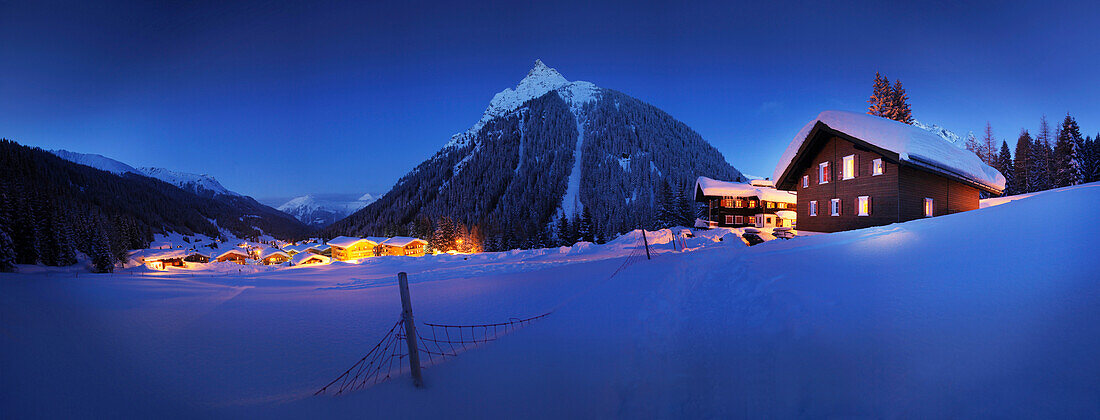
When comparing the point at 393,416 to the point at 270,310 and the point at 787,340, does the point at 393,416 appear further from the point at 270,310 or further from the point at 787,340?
the point at 270,310

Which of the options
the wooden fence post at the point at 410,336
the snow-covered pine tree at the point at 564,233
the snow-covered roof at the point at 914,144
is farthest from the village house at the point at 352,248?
the snow-covered roof at the point at 914,144

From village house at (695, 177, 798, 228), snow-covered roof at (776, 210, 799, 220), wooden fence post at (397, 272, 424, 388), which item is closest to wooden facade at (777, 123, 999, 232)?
wooden fence post at (397, 272, 424, 388)

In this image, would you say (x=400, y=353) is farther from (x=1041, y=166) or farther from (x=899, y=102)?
(x=1041, y=166)

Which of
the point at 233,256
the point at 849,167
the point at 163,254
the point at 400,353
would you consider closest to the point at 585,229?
the point at 849,167

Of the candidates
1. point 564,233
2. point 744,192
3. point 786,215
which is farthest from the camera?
point 564,233

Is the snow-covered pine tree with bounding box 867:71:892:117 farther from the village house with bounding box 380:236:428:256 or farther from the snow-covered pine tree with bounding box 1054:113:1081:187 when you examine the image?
the village house with bounding box 380:236:428:256

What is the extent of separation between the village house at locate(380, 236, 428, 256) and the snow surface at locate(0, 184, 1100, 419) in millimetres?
63913

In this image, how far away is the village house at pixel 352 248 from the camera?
73188 mm

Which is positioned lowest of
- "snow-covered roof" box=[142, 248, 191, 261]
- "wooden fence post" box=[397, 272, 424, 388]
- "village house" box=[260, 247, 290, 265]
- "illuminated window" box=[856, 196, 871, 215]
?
"village house" box=[260, 247, 290, 265]

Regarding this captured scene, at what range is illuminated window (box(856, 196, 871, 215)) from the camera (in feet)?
60.8

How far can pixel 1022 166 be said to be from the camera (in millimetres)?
47469

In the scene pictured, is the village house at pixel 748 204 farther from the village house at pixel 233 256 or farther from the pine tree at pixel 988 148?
the village house at pixel 233 256

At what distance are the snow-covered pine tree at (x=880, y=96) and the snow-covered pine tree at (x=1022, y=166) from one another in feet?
87.0

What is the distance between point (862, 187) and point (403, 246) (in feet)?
242
